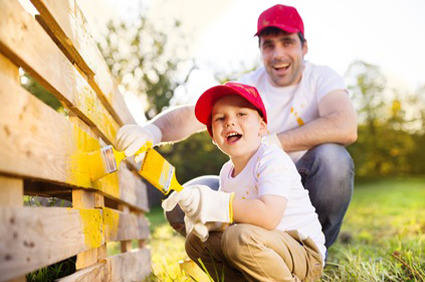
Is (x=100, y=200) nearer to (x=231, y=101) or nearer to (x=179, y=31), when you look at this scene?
(x=231, y=101)

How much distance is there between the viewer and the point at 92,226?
204cm

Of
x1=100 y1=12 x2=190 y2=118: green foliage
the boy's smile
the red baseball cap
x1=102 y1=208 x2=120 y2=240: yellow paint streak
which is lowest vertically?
x1=102 y1=208 x2=120 y2=240: yellow paint streak

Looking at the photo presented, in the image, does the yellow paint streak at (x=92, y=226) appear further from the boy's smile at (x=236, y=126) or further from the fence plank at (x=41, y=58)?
the boy's smile at (x=236, y=126)

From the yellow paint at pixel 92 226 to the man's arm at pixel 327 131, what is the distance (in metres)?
1.45

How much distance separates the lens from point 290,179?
2.13 meters

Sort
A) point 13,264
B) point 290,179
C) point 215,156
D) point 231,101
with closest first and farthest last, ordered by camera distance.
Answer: point 13,264 → point 290,179 → point 231,101 → point 215,156

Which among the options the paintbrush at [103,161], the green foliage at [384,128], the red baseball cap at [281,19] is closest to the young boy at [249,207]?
the paintbrush at [103,161]

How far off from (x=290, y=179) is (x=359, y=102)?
922 inches

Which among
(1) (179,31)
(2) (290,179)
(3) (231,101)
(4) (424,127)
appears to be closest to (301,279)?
(2) (290,179)

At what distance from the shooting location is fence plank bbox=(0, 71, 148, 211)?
3.91 feet

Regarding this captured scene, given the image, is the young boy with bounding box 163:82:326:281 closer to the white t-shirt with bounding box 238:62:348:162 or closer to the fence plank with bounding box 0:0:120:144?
the fence plank with bounding box 0:0:120:144

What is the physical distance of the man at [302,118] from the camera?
312cm

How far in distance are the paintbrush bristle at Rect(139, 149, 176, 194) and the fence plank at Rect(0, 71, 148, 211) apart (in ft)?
0.83

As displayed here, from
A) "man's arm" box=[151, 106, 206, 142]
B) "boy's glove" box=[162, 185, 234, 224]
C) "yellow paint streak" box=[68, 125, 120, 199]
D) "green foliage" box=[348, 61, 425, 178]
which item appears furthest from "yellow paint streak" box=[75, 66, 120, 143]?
"green foliage" box=[348, 61, 425, 178]
